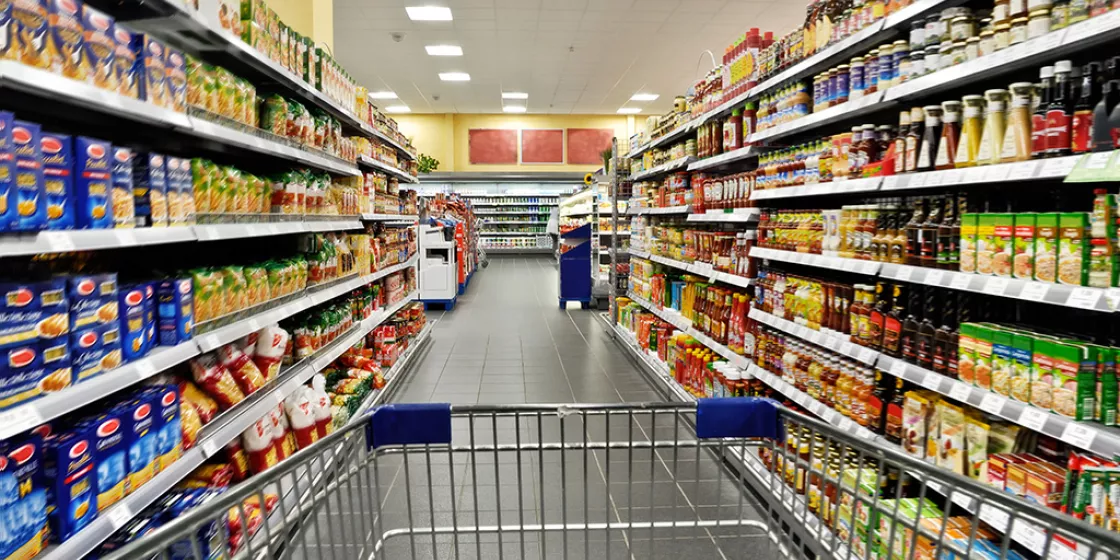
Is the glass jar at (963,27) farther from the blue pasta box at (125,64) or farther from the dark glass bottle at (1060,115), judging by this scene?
the blue pasta box at (125,64)

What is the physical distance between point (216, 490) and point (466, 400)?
2.67 meters

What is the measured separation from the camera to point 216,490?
2418 millimetres

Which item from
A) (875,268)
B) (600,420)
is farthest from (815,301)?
(600,420)

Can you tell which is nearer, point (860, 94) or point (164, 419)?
point (164, 419)

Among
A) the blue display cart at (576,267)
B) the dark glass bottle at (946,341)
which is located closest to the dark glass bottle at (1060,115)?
the dark glass bottle at (946,341)

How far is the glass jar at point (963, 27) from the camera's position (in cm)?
219

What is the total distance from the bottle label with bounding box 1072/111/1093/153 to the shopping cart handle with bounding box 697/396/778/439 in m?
1.08

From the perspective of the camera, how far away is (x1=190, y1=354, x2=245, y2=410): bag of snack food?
2451 mm

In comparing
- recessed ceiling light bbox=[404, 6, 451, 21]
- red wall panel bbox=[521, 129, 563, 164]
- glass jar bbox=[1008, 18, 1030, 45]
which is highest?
recessed ceiling light bbox=[404, 6, 451, 21]

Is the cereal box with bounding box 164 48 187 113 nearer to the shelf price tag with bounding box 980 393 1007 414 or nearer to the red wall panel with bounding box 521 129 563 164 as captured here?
the shelf price tag with bounding box 980 393 1007 414

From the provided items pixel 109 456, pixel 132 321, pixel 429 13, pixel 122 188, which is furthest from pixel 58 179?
pixel 429 13

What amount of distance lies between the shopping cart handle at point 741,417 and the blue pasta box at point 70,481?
5.37 ft

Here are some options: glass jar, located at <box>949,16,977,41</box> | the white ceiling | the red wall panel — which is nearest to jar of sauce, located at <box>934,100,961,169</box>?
glass jar, located at <box>949,16,977,41</box>

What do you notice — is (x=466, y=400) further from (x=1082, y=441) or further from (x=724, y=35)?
(x=724, y=35)
